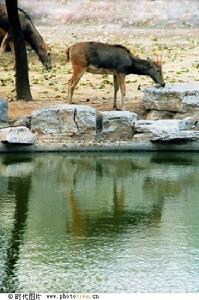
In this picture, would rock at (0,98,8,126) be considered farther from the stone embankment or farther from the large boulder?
the large boulder

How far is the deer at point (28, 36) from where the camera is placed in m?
25.0

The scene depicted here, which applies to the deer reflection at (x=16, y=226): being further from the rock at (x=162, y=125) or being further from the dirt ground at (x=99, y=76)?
the dirt ground at (x=99, y=76)

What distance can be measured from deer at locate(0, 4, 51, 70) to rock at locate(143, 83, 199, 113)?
6.49 metres

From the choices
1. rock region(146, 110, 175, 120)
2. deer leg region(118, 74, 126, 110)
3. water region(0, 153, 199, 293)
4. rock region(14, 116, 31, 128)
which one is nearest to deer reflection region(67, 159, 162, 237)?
water region(0, 153, 199, 293)

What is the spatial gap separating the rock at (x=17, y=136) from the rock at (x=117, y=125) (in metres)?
1.26

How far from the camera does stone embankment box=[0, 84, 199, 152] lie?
687 inches

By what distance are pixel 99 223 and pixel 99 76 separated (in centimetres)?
1047

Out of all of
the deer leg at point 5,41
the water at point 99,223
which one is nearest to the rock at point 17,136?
the water at point 99,223

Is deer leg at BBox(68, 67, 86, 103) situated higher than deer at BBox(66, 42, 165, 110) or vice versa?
deer at BBox(66, 42, 165, 110)

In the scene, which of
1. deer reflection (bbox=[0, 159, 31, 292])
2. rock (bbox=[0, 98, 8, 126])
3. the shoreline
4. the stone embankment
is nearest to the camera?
deer reflection (bbox=[0, 159, 31, 292])

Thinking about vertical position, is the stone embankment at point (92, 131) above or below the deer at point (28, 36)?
below

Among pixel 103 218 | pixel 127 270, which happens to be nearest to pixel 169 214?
pixel 103 218

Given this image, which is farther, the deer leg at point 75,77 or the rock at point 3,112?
the deer leg at point 75,77

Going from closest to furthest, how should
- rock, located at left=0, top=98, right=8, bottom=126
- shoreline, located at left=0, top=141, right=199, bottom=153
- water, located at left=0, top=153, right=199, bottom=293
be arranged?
water, located at left=0, top=153, right=199, bottom=293
shoreline, located at left=0, top=141, right=199, bottom=153
rock, located at left=0, top=98, right=8, bottom=126
